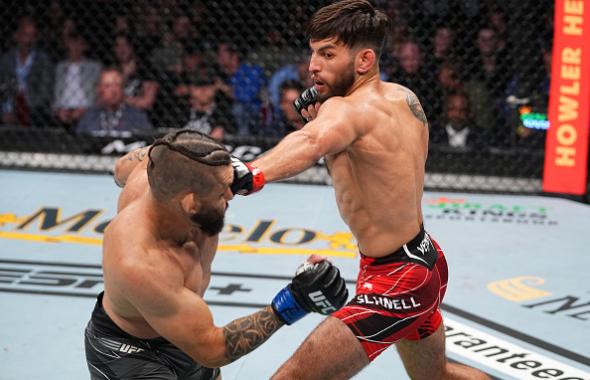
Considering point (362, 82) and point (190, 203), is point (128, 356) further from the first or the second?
point (362, 82)

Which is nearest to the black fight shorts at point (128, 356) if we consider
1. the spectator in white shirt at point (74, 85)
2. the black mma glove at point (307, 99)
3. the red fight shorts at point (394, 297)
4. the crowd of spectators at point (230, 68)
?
the red fight shorts at point (394, 297)

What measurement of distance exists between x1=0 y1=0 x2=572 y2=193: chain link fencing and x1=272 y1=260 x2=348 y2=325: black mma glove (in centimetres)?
366

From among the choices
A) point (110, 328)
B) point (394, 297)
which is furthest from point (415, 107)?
point (110, 328)

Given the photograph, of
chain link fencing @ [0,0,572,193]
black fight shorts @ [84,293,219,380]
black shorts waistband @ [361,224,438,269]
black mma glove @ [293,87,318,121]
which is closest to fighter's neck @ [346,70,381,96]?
black mma glove @ [293,87,318,121]

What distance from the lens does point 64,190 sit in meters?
5.45

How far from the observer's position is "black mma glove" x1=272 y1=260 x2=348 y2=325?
2.09 metres

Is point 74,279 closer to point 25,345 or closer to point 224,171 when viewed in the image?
point 25,345

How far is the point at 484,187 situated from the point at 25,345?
333 cm

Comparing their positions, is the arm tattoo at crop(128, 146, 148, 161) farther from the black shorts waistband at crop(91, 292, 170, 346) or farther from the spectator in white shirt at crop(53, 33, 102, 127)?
the spectator in white shirt at crop(53, 33, 102, 127)

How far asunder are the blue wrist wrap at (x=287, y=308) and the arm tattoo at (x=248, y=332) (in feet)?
0.07

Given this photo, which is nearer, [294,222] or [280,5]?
[294,222]

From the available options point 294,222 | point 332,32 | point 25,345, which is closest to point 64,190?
point 294,222

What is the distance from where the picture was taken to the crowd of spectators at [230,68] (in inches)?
231

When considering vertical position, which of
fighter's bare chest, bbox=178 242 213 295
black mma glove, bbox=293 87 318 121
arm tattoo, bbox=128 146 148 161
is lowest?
fighter's bare chest, bbox=178 242 213 295
